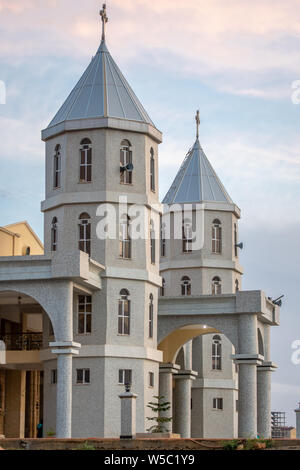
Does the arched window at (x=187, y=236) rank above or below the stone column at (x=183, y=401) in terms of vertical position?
above

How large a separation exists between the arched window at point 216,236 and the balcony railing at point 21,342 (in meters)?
13.1

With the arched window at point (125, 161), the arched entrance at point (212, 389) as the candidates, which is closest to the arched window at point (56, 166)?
the arched window at point (125, 161)

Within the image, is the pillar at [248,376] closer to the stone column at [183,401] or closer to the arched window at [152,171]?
the arched window at [152,171]

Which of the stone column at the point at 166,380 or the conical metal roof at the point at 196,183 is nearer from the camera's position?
the stone column at the point at 166,380

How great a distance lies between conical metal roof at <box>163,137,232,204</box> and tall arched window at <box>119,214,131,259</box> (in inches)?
495

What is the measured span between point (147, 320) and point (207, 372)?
12.5m

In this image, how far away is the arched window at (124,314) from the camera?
3941 cm

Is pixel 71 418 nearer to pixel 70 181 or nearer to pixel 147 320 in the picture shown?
pixel 147 320

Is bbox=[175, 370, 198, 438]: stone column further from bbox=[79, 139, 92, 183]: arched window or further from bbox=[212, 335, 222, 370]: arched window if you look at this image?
bbox=[79, 139, 92, 183]: arched window

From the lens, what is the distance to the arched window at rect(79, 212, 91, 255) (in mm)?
39750

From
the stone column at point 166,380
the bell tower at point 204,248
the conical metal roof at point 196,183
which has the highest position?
the conical metal roof at point 196,183

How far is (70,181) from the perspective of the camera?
4012 cm

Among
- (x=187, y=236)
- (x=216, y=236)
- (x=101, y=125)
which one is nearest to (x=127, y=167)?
(x=101, y=125)
